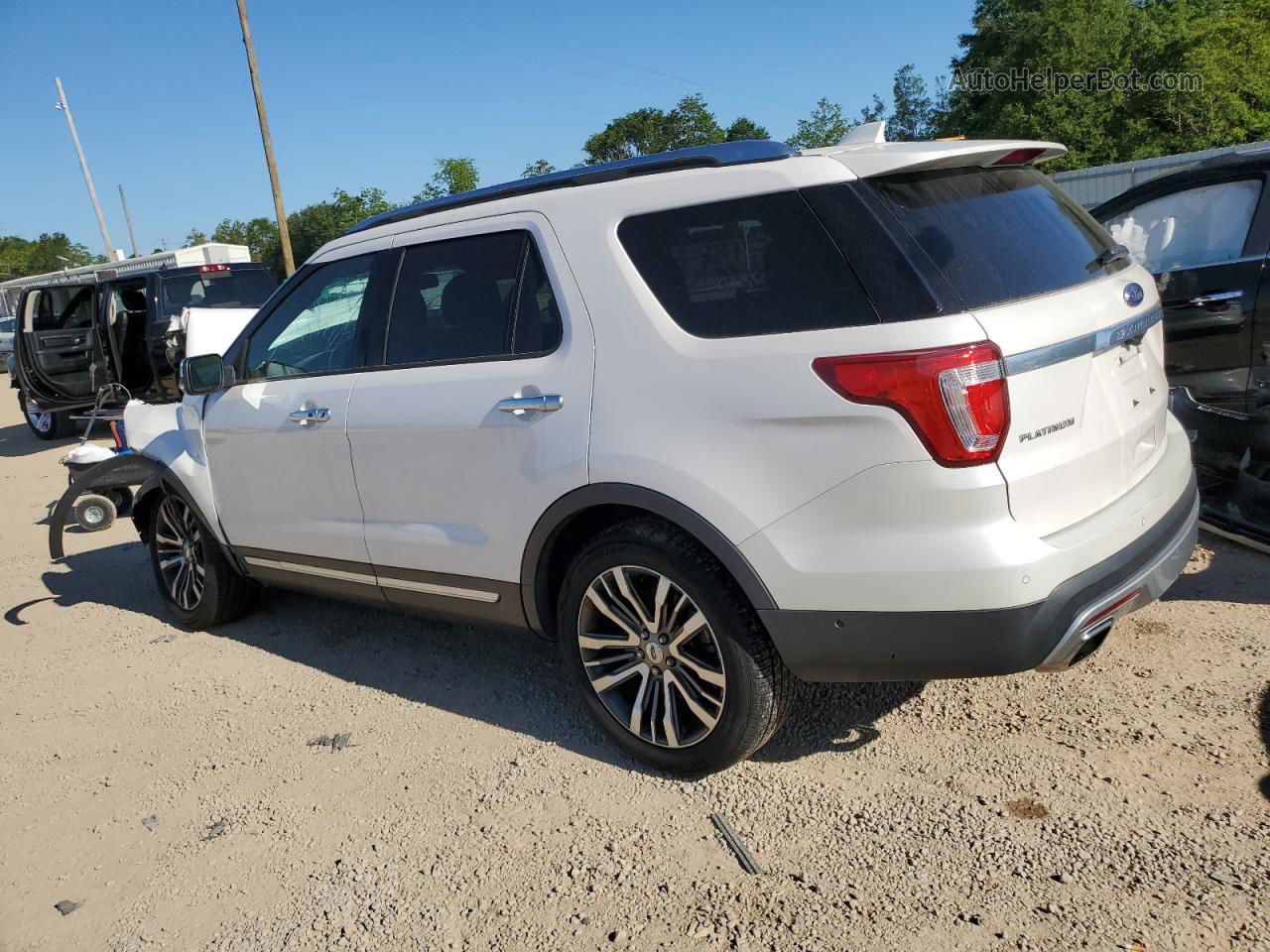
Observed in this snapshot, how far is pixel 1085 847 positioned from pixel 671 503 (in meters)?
1.46

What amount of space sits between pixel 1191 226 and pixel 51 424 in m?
14.2

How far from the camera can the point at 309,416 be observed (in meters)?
4.11

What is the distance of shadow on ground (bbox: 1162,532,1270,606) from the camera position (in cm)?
423

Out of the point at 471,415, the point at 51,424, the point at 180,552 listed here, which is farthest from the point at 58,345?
the point at 471,415

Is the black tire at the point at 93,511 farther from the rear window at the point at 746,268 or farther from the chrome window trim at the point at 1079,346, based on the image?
the chrome window trim at the point at 1079,346

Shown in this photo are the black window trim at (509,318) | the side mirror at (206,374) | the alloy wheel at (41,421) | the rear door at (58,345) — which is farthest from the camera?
the alloy wheel at (41,421)

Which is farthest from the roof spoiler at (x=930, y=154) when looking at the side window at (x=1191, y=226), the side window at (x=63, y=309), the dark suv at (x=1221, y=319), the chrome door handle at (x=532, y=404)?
the side window at (x=63, y=309)

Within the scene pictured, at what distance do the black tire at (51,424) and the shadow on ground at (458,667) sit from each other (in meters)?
8.83

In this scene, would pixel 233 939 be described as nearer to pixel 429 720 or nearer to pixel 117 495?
pixel 429 720

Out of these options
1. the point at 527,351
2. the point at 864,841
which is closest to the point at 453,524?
the point at 527,351

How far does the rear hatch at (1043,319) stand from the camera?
2.59 m

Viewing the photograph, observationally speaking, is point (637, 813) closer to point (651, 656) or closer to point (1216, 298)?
point (651, 656)

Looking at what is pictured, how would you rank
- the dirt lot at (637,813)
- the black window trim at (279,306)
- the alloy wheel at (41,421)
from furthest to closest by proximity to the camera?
1. the alloy wheel at (41,421)
2. the black window trim at (279,306)
3. the dirt lot at (637,813)

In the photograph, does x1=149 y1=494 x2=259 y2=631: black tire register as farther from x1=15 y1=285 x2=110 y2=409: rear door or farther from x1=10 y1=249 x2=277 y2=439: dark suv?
x1=15 y1=285 x2=110 y2=409: rear door
